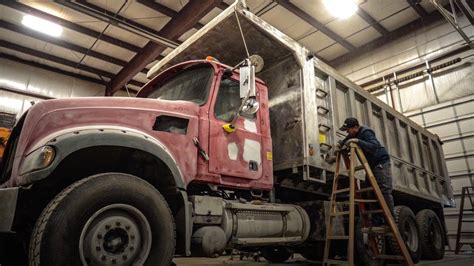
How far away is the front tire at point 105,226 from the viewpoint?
2.00m

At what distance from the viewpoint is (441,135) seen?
959 cm

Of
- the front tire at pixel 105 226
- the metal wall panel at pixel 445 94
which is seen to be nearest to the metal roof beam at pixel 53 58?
the metal wall panel at pixel 445 94

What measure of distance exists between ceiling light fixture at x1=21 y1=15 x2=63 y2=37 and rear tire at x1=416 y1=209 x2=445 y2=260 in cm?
1059

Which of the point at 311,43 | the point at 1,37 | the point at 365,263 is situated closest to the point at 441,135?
the point at 311,43

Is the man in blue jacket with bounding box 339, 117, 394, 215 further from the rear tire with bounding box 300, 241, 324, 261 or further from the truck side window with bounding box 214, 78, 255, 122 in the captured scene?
the truck side window with bounding box 214, 78, 255, 122

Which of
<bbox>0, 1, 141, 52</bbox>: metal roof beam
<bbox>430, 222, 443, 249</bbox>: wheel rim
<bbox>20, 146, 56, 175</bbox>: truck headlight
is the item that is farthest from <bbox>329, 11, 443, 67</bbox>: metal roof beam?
<bbox>20, 146, 56, 175</bbox>: truck headlight

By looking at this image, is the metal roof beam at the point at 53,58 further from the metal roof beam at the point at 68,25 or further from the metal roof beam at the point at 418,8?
the metal roof beam at the point at 418,8

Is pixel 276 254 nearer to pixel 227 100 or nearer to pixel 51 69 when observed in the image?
pixel 227 100

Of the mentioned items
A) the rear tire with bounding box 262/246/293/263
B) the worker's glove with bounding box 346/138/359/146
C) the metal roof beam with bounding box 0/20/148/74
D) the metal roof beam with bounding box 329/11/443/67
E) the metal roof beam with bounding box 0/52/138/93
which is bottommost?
the rear tire with bounding box 262/246/293/263

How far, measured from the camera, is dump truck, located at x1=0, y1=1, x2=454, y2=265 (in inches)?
87.9

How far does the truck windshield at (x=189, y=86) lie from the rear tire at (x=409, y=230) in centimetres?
368

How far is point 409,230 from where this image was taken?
5398 millimetres

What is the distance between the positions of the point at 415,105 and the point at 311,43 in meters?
4.01

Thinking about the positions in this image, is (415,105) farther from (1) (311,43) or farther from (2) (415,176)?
(2) (415,176)
